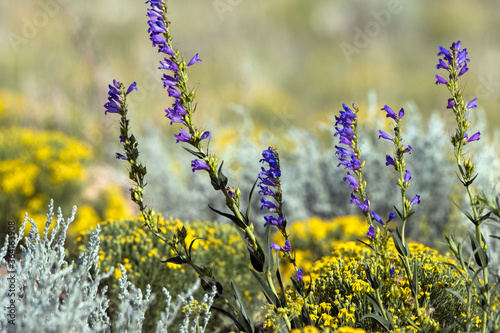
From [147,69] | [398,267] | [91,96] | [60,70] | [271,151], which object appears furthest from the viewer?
[147,69]

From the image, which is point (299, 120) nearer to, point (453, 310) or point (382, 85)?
point (382, 85)

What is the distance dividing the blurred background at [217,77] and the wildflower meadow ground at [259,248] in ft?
0.59

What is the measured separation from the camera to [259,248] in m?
2.12

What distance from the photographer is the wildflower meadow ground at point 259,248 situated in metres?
2.07

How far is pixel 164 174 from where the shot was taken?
7.28 meters

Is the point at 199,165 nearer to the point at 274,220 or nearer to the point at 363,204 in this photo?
the point at 274,220

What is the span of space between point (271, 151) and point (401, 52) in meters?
17.2

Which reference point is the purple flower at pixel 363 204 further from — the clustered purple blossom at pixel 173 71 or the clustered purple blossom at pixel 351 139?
the clustered purple blossom at pixel 173 71

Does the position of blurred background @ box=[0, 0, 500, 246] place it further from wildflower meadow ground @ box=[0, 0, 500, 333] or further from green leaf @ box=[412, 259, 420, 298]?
green leaf @ box=[412, 259, 420, 298]

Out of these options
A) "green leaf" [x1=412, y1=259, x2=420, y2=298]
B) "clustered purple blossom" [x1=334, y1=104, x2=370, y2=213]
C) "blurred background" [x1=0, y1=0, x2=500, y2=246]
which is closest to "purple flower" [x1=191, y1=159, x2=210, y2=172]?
"clustered purple blossom" [x1=334, y1=104, x2=370, y2=213]

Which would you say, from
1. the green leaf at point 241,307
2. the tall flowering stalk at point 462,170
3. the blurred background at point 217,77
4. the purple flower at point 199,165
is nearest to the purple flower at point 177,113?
the purple flower at point 199,165

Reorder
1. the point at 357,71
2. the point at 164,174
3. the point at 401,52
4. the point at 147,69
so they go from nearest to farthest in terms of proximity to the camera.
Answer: the point at 164,174 → the point at 147,69 → the point at 357,71 → the point at 401,52

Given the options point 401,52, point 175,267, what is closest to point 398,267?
point 175,267

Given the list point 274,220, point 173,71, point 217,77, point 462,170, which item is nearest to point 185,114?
point 173,71
